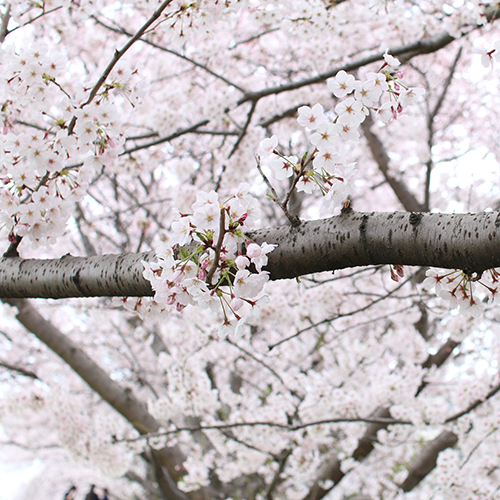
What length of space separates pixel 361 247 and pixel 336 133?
35 cm

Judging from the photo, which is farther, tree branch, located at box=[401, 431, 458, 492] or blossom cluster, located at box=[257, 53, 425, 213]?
tree branch, located at box=[401, 431, 458, 492]

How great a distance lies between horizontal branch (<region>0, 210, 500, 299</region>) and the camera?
106 cm

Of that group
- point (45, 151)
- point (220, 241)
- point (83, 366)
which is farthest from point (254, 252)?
point (83, 366)

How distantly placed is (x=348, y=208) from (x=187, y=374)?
4402 millimetres

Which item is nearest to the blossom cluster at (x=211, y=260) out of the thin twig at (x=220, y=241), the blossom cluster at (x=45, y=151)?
the thin twig at (x=220, y=241)

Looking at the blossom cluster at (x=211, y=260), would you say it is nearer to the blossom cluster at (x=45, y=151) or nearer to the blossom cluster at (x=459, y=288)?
the blossom cluster at (x=459, y=288)

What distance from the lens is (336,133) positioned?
1.26 metres

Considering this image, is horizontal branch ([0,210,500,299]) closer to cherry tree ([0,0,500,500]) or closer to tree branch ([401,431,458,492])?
cherry tree ([0,0,500,500])

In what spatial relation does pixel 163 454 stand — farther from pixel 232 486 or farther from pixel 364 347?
pixel 364 347

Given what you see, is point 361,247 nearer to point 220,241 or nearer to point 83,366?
point 220,241

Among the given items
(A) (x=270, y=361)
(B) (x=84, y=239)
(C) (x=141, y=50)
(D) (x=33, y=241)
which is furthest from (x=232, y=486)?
(C) (x=141, y=50)

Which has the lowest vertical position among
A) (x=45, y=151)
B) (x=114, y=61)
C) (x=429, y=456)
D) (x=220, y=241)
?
(x=220, y=241)

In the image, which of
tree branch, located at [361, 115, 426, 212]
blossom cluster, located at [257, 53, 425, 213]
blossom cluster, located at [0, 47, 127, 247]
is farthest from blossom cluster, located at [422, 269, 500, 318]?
tree branch, located at [361, 115, 426, 212]

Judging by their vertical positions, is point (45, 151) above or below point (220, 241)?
above
